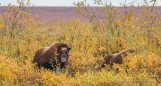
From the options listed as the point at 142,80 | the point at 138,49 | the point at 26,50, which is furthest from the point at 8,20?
the point at 142,80

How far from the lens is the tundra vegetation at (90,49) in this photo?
913 centimetres

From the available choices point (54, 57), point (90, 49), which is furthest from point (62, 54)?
point (90, 49)

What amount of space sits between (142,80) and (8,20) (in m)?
9.25

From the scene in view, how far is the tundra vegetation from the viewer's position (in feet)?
30.0

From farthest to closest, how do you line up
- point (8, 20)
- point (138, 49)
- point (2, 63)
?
point (8, 20) → point (138, 49) → point (2, 63)

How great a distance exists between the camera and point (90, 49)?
13469mm

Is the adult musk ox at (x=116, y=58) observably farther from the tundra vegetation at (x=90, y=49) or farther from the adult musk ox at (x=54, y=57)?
the adult musk ox at (x=54, y=57)

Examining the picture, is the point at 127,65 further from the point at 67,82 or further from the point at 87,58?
the point at 67,82

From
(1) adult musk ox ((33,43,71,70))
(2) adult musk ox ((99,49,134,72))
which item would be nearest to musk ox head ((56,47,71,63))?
(1) adult musk ox ((33,43,71,70))

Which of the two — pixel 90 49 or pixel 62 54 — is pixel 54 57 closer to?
pixel 62 54

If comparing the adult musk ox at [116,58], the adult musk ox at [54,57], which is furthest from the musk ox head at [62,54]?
the adult musk ox at [116,58]

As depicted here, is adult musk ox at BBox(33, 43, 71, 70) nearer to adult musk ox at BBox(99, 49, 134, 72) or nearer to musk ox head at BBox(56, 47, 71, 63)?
musk ox head at BBox(56, 47, 71, 63)

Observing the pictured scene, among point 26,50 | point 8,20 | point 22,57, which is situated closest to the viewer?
point 22,57

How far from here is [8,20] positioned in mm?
16469
